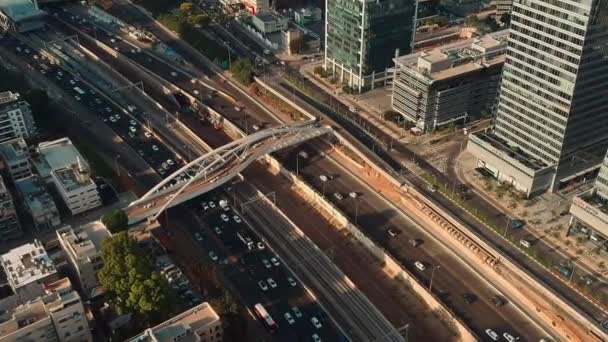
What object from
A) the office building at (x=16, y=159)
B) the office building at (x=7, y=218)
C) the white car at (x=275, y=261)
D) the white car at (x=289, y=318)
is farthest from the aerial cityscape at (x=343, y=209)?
the white car at (x=275, y=261)

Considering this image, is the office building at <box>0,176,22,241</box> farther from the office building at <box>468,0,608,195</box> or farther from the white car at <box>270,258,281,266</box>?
the office building at <box>468,0,608,195</box>

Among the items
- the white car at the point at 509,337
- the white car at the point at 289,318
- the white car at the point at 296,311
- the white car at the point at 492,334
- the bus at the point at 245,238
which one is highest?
the bus at the point at 245,238

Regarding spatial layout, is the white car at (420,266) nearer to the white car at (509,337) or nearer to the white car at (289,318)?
the white car at (509,337)

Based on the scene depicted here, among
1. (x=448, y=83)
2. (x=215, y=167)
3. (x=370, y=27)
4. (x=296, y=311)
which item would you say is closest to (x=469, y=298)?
(x=296, y=311)

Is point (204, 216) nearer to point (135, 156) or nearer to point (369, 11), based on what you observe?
point (135, 156)

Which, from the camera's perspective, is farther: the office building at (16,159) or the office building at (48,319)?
the office building at (16,159)

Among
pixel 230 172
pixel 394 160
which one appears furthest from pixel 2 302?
pixel 394 160

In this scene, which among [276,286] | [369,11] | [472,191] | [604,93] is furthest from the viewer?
[369,11]
